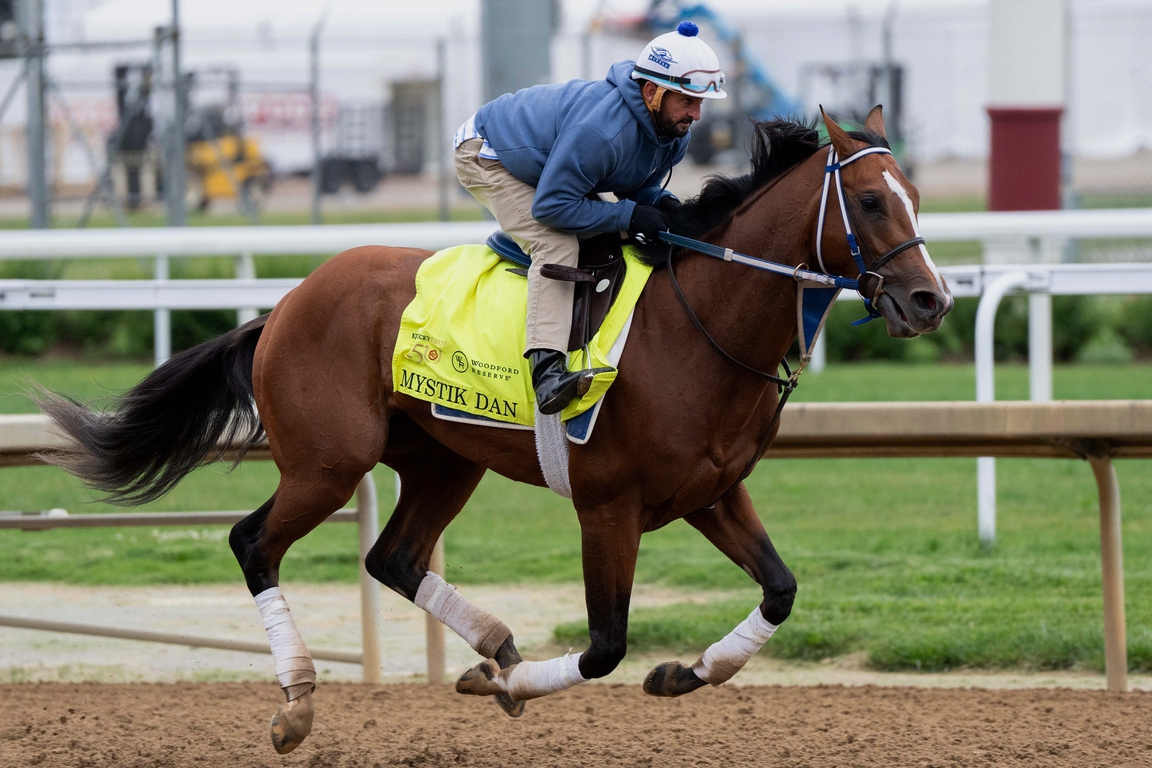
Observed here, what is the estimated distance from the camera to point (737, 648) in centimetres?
383

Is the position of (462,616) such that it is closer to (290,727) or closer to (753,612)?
(290,727)

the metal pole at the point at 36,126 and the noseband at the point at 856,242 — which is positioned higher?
the metal pole at the point at 36,126

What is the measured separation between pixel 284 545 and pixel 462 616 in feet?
1.89

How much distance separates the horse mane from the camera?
3.66m

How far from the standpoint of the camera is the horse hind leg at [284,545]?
3.98 meters

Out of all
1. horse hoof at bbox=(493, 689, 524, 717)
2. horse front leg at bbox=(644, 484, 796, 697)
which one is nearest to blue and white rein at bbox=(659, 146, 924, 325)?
horse front leg at bbox=(644, 484, 796, 697)

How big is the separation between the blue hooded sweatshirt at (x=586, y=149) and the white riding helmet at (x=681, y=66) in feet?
0.29

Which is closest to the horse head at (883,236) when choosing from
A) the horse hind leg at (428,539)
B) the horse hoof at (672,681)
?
the horse hoof at (672,681)

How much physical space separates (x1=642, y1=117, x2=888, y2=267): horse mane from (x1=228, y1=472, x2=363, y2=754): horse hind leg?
118cm

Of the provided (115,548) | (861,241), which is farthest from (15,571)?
(861,241)

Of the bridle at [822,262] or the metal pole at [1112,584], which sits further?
the metal pole at [1112,584]

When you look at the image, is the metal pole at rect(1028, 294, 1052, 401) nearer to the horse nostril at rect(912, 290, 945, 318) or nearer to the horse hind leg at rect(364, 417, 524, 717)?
the horse hind leg at rect(364, 417, 524, 717)

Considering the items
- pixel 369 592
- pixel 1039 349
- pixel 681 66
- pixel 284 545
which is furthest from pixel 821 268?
pixel 1039 349

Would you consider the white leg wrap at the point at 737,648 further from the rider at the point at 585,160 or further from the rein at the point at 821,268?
the rider at the point at 585,160
